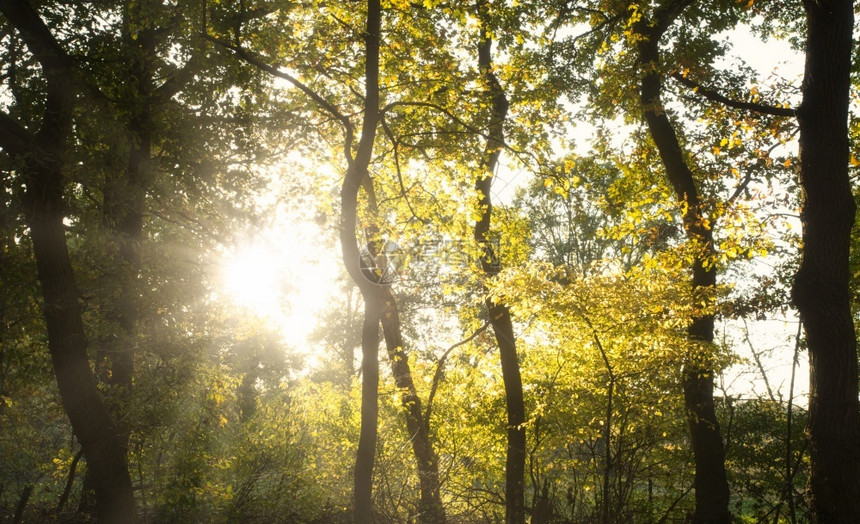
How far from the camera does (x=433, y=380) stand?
1157cm

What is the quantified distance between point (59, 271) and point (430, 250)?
6214 millimetres

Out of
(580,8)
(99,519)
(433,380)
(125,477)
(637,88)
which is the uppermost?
(580,8)

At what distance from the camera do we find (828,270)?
5.68 m

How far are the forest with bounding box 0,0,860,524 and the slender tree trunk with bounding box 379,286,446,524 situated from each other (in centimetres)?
6

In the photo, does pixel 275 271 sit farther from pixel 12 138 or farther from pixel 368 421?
pixel 12 138

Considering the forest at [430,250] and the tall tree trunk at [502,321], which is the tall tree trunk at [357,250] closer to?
the forest at [430,250]

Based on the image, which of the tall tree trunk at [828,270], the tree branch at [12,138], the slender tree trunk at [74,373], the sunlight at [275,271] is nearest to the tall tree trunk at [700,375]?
the tall tree trunk at [828,270]

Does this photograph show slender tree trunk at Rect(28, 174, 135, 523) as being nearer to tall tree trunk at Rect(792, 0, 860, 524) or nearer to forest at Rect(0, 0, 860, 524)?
forest at Rect(0, 0, 860, 524)

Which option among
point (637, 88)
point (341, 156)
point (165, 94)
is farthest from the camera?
point (341, 156)

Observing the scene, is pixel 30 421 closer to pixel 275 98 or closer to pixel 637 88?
pixel 275 98

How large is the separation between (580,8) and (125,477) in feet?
30.7

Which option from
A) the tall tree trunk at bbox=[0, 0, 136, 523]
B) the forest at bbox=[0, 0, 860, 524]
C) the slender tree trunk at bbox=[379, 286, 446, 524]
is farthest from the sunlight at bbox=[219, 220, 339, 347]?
the tall tree trunk at bbox=[0, 0, 136, 523]

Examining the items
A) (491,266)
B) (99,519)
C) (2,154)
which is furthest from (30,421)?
(491,266)

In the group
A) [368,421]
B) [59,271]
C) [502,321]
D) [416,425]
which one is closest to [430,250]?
[502,321]
